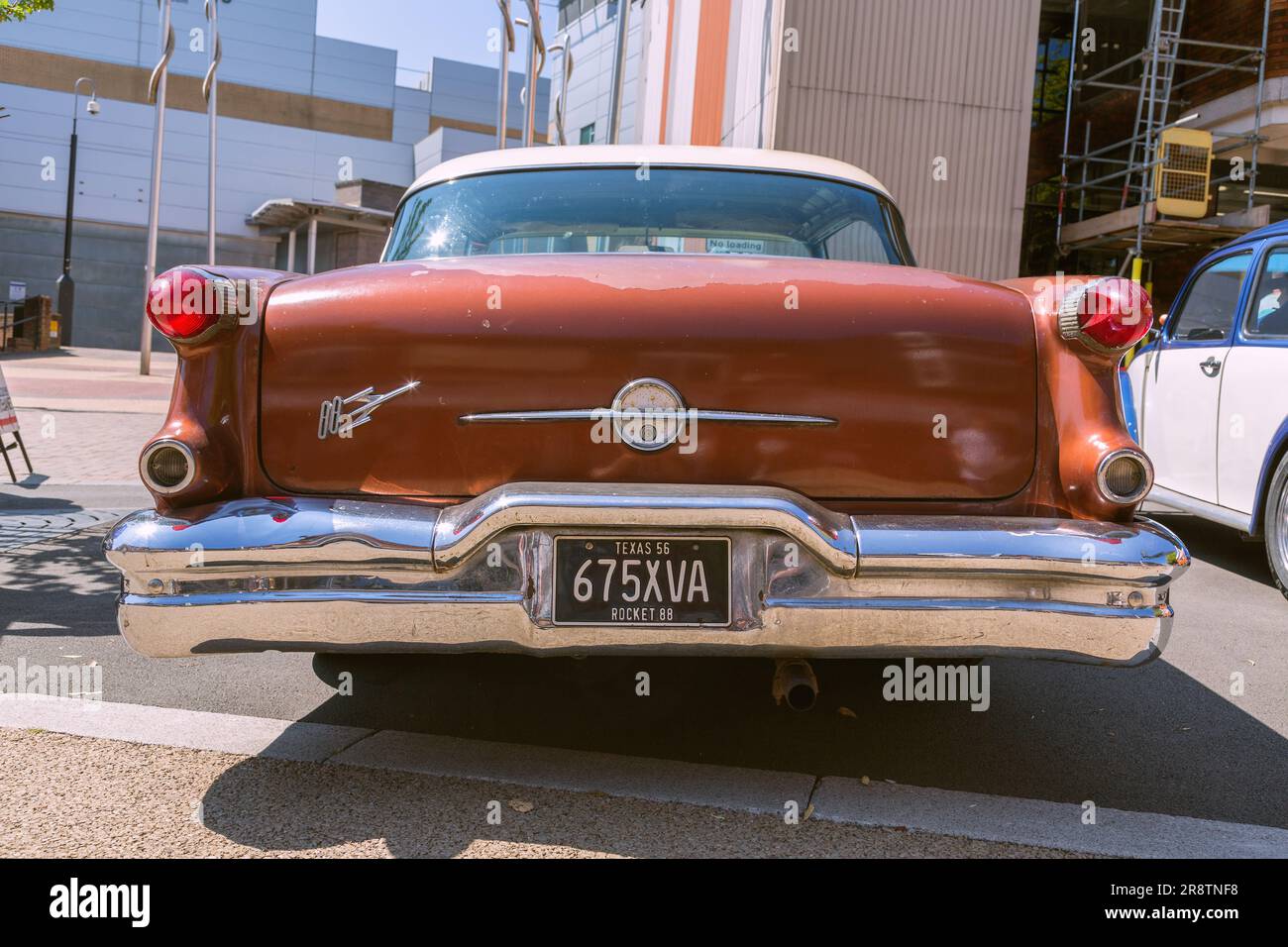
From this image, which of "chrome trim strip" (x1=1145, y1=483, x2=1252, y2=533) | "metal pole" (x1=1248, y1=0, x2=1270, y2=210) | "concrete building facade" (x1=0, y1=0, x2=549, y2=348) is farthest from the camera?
"concrete building facade" (x1=0, y1=0, x2=549, y2=348)

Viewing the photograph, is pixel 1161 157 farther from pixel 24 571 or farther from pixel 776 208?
pixel 24 571

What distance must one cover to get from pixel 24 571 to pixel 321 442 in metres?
3.41

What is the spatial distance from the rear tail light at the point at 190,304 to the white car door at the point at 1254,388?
503 centimetres

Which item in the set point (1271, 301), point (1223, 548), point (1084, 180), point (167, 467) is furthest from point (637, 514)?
point (1084, 180)

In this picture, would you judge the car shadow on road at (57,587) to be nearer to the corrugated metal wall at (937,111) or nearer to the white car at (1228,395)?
the white car at (1228,395)

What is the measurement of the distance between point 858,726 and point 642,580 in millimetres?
1288

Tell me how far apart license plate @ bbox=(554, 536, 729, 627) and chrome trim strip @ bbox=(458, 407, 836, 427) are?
33 centimetres

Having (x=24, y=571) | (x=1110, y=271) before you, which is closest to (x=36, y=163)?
(x=1110, y=271)

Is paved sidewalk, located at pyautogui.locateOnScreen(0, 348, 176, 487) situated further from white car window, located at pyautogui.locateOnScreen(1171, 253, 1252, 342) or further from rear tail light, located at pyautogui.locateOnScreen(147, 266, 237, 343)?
white car window, located at pyautogui.locateOnScreen(1171, 253, 1252, 342)

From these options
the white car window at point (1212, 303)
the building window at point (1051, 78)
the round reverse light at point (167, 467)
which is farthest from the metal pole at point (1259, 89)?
the round reverse light at point (167, 467)

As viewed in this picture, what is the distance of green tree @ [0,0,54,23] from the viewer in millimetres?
7770

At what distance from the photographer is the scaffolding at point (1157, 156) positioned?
1312 centimetres

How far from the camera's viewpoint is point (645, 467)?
266 cm

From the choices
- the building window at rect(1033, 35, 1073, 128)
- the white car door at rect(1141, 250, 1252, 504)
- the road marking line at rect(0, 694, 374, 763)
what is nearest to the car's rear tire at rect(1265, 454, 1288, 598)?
the white car door at rect(1141, 250, 1252, 504)
